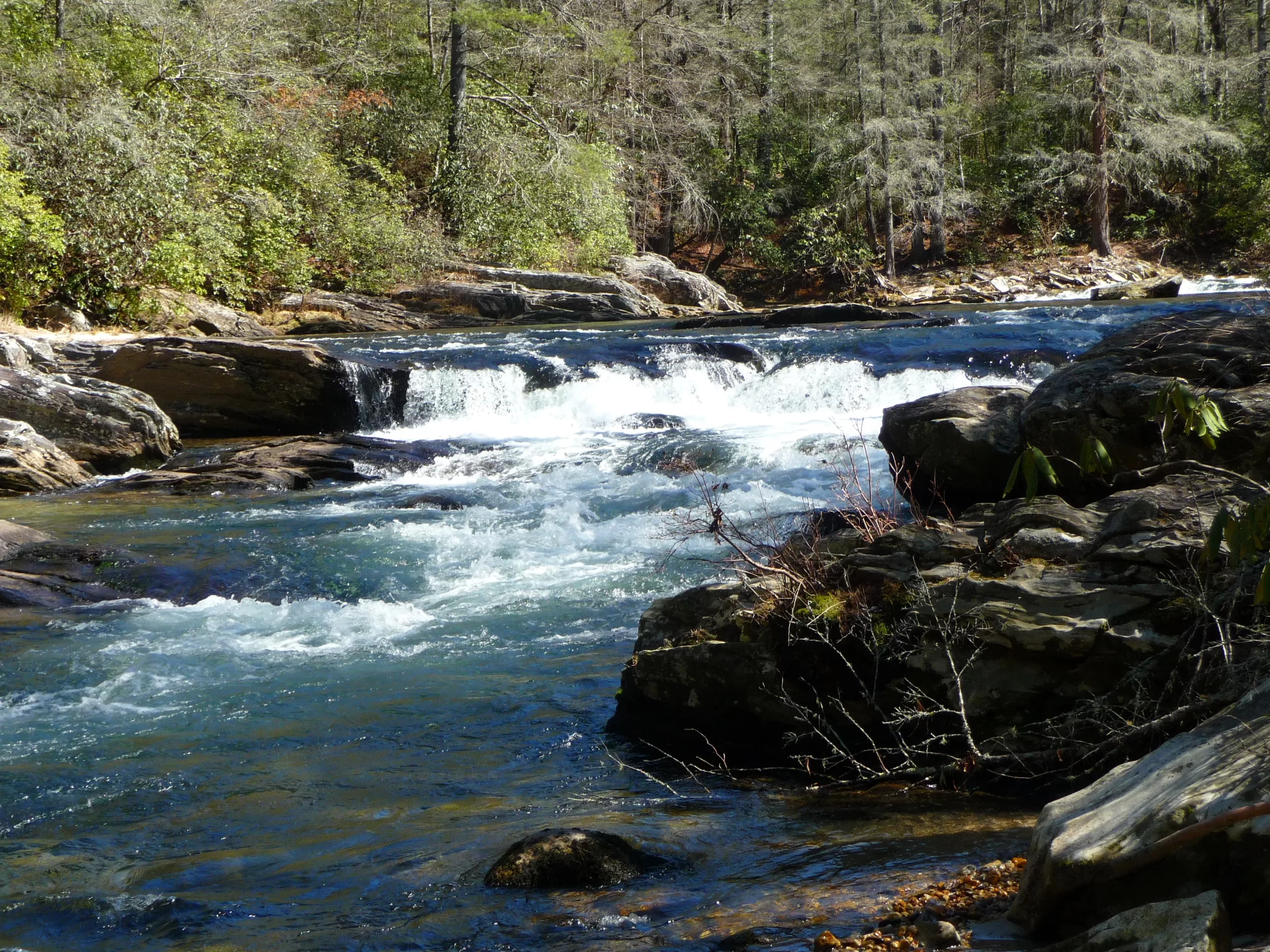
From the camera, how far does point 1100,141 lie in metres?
29.5

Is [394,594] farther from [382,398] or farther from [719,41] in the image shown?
[719,41]

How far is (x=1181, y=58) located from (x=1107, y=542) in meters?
29.7

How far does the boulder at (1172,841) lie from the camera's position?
2.48m

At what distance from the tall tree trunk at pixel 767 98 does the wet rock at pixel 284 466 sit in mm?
24340

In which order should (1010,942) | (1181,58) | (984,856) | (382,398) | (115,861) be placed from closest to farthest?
1. (1010,942)
2. (984,856)
3. (115,861)
4. (382,398)
5. (1181,58)

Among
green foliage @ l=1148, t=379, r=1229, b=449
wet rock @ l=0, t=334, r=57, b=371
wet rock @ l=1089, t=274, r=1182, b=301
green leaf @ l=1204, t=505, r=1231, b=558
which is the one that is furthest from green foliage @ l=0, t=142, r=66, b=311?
wet rock @ l=1089, t=274, r=1182, b=301

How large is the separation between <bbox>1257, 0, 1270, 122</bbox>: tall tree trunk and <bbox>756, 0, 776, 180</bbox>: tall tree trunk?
13.7m

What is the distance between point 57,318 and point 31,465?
7195 millimetres

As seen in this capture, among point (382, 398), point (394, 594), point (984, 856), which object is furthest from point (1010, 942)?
point (382, 398)

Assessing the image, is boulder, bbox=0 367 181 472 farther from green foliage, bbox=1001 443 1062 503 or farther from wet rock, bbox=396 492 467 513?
green foliage, bbox=1001 443 1062 503

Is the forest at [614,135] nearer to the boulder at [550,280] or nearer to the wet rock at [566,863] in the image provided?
the boulder at [550,280]

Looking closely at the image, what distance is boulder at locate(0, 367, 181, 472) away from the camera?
1261 centimetres

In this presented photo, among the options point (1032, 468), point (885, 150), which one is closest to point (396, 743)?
point (1032, 468)

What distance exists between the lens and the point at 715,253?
35.3m
